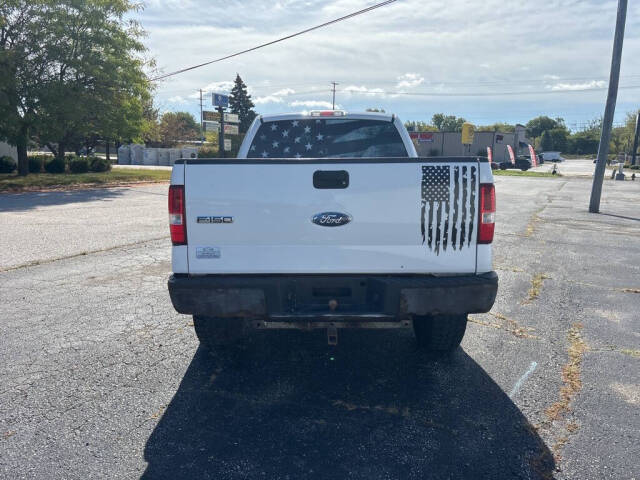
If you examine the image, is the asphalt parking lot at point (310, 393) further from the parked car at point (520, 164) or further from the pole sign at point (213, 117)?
the parked car at point (520, 164)

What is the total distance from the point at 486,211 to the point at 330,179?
1.05m

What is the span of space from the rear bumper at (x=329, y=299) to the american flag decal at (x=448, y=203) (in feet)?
1.00

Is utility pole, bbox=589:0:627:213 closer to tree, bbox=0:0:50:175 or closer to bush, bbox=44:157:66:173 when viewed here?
tree, bbox=0:0:50:175

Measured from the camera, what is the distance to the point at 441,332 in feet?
12.7

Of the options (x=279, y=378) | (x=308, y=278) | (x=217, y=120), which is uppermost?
(x=217, y=120)

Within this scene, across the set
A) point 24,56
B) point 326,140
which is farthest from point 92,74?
point 326,140

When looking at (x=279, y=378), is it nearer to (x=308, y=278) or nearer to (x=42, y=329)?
(x=308, y=278)

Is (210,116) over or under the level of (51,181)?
over

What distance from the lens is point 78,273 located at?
674cm

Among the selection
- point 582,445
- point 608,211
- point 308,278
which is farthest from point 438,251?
point 608,211

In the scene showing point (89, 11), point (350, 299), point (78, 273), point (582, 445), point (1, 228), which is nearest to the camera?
point (582, 445)

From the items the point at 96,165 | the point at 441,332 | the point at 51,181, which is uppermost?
the point at 96,165

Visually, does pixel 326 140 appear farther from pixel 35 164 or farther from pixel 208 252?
pixel 35 164

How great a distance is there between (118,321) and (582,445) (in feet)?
13.7
